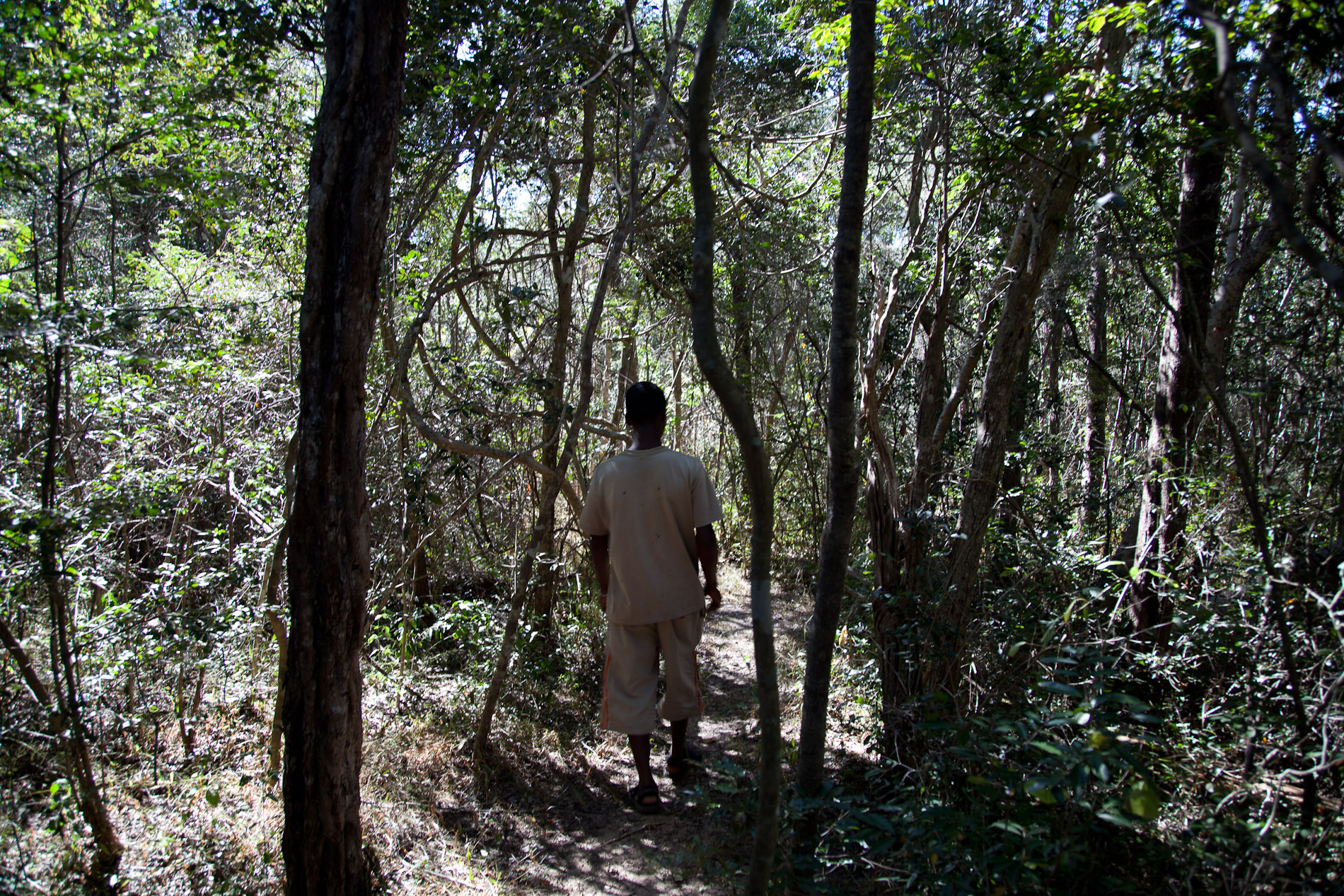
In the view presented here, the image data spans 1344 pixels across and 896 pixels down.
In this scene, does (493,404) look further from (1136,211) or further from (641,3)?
(1136,211)

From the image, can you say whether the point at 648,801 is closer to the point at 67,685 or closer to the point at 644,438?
the point at 644,438

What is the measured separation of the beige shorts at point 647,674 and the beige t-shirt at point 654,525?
8 centimetres

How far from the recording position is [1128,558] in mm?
4125

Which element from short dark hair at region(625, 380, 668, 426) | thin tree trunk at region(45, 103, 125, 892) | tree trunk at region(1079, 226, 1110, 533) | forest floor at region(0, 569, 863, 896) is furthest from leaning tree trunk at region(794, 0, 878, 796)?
tree trunk at region(1079, 226, 1110, 533)

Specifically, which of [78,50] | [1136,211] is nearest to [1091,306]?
[1136,211]

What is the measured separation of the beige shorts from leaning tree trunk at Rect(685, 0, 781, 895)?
1549 millimetres

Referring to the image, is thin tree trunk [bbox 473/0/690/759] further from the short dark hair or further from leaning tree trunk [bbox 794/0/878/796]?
leaning tree trunk [bbox 794/0/878/796]

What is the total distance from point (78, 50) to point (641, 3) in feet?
11.6

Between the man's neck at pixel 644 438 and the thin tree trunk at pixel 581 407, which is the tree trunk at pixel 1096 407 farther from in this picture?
the man's neck at pixel 644 438

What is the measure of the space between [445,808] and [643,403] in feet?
6.41

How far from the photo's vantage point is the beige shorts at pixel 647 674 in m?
3.30

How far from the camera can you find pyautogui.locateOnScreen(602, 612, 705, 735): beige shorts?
3.30 meters

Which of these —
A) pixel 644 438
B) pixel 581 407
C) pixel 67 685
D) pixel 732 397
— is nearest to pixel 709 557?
pixel 644 438

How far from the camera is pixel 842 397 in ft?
6.50
